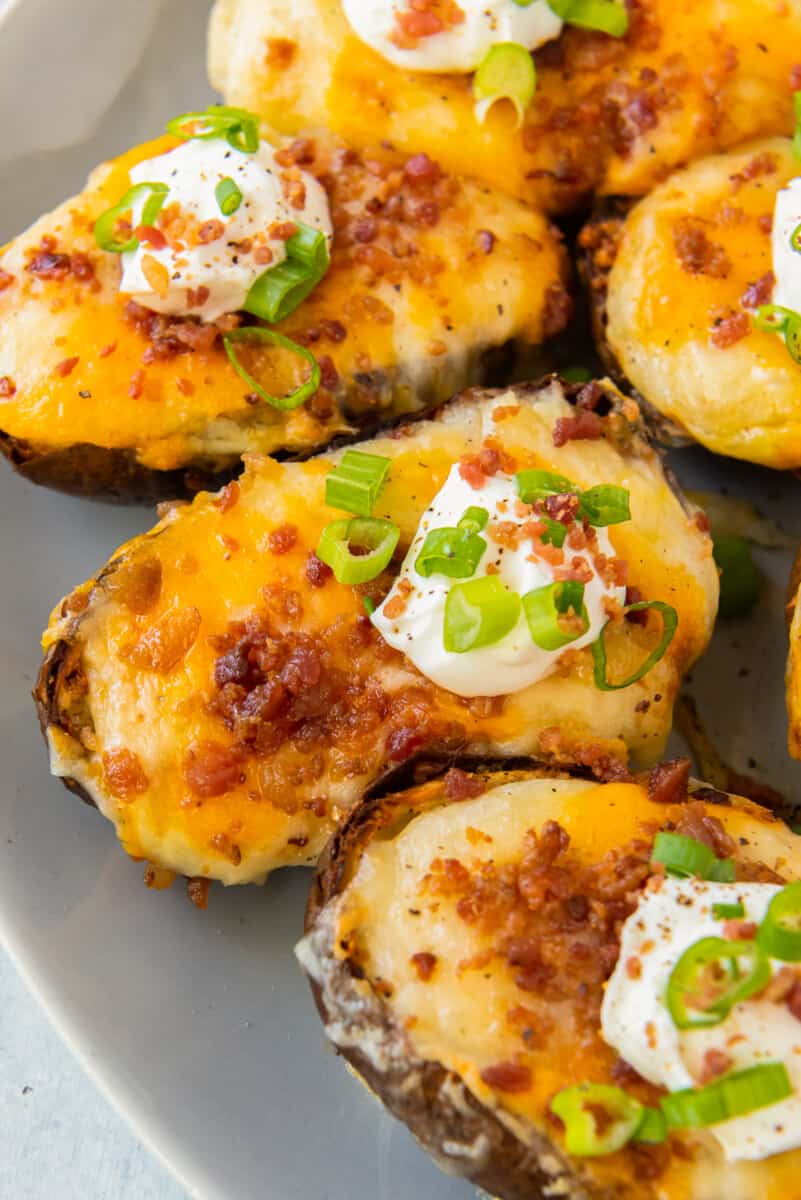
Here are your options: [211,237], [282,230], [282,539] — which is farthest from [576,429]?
[211,237]

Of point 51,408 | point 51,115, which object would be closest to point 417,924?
point 51,408

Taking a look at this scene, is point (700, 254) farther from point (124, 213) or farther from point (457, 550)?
point (124, 213)

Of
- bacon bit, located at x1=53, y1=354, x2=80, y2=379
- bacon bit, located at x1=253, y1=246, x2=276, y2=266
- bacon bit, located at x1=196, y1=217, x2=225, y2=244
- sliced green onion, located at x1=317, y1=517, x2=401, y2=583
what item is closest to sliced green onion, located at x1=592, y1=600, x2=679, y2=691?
sliced green onion, located at x1=317, y1=517, x2=401, y2=583

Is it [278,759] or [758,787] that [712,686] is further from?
[278,759]

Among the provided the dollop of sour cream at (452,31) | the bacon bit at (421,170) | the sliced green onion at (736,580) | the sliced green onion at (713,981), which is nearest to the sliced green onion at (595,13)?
the dollop of sour cream at (452,31)

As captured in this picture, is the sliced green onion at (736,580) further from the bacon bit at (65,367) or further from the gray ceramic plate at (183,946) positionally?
the bacon bit at (65,367)

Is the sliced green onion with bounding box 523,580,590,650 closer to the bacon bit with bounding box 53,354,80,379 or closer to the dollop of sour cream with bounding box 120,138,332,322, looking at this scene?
the dollop of sour cream with bounding box 120,138,332,322
